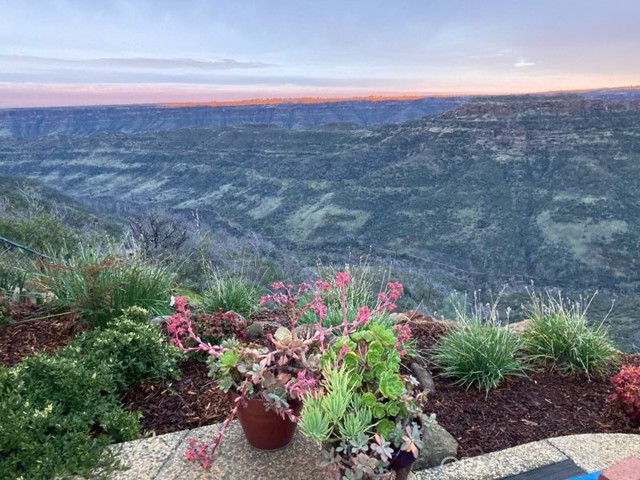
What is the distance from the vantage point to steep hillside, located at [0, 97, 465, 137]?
69125 millimetres

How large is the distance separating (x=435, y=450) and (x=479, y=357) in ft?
3.94

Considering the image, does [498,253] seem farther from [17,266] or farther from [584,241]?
[17,266]

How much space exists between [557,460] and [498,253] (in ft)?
113

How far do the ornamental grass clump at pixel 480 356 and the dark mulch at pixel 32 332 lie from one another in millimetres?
2745

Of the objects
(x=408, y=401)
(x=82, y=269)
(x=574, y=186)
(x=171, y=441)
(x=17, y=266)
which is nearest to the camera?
(x=408, y=401)

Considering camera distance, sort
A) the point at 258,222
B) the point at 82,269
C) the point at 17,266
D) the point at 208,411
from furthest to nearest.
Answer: the point at 258,222, the point at 17,266, the point at 82,269, the point at 208,411

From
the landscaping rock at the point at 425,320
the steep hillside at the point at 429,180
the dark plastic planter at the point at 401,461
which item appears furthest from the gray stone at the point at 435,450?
the steep hillside at the point at 429,180

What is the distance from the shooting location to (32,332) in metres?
3.99

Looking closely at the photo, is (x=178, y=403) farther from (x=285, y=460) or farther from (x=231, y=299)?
(x=231, y=299)

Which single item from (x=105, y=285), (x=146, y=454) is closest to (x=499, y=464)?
(x=146, y=454)

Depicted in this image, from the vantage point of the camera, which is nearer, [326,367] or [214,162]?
[326,367]

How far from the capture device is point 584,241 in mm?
35906

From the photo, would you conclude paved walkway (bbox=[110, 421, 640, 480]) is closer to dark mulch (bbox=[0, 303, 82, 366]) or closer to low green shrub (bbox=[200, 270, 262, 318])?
dark mulch (bbox=[0, 303, 82, 366])

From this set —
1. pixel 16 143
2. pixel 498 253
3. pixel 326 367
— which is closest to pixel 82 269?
pixel 326 367
